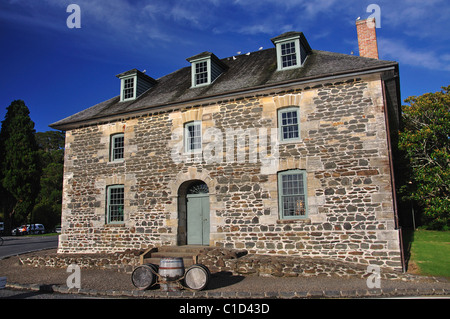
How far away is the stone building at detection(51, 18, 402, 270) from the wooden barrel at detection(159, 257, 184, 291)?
12.9ft

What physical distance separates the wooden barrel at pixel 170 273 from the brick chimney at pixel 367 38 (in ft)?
41.3

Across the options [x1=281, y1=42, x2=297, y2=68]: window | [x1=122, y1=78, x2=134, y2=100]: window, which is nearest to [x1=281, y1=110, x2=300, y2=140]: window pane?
[x1=281, y1=42, x2=297, y2=68]: window

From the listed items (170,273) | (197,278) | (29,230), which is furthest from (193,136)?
(29,230)

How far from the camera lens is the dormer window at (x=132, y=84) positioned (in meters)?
17.5

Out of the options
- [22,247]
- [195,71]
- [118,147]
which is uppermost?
[195,71]

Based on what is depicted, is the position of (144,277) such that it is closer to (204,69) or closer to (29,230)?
(204,69)

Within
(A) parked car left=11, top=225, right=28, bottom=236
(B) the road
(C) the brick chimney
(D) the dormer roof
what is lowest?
(B) the road

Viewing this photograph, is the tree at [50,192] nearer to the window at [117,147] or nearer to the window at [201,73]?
the window at [117,147]

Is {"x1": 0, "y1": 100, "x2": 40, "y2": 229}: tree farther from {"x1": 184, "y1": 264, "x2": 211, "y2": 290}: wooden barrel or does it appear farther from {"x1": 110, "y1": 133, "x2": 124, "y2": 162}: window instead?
{"x1": 184, "y1": 264, "x2": 211, "y2": 290}: wooden barrel

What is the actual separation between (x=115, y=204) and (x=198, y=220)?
4.08 metres

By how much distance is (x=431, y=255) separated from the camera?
1228 centimetres

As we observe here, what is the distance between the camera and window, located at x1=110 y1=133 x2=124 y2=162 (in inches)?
635

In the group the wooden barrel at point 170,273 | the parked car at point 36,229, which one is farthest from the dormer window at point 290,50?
the parked car at point 36,229

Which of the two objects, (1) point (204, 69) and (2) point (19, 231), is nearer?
(1) point (204, 69)
